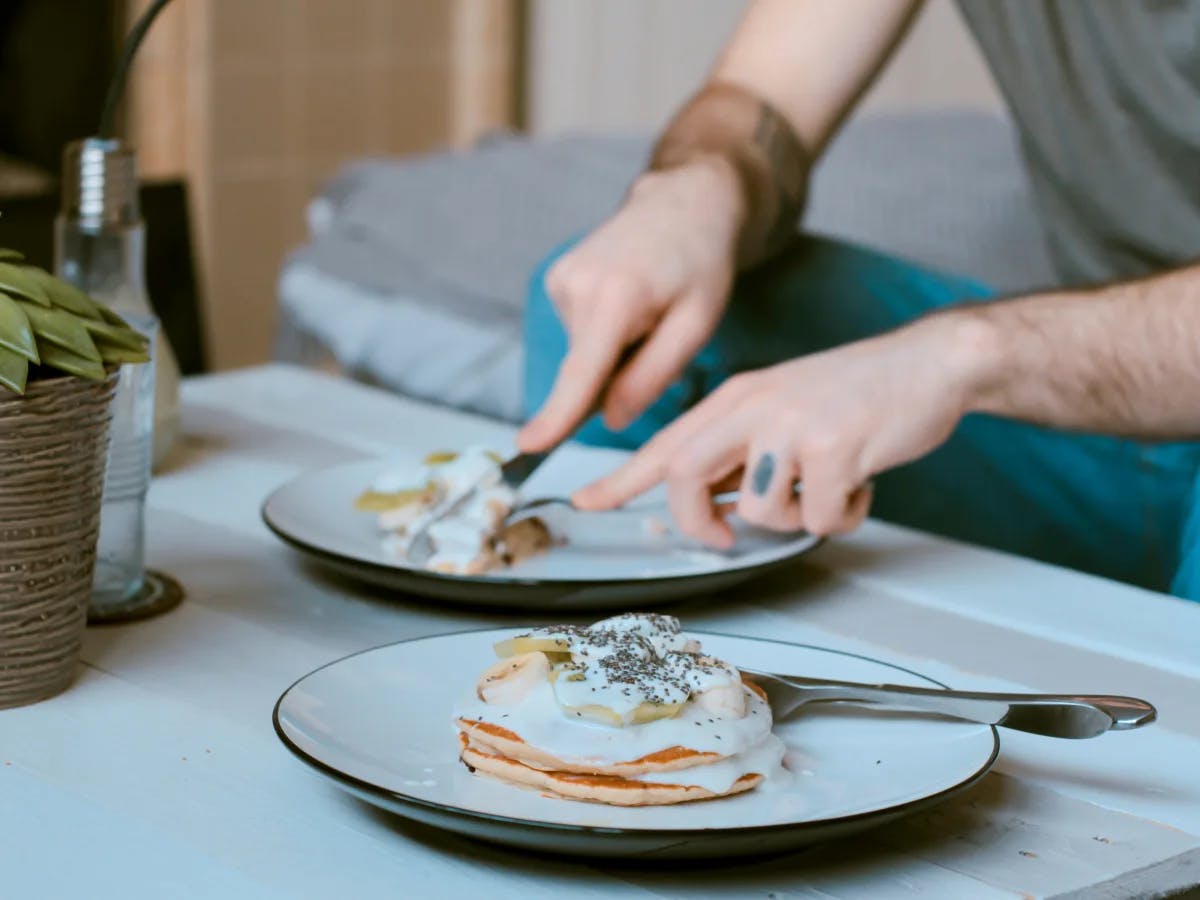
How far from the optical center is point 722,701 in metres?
0.61

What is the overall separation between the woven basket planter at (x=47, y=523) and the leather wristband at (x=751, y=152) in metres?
0.68

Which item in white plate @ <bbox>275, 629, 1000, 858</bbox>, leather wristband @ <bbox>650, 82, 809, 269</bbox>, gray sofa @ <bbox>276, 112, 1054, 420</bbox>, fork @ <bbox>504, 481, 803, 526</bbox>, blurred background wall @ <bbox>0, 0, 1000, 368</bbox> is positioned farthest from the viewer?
blurred background wall @ <bbox>0, 0, 1000, 368</bbox>

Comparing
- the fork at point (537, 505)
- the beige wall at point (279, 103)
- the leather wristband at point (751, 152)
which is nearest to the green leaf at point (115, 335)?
the fork at point (537, 505)

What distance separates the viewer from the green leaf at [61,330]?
66cm

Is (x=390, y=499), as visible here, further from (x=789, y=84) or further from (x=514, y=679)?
(x=789, y=84)

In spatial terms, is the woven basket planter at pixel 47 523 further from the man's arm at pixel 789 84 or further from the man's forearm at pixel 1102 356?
the man's arm at pixel 789 84

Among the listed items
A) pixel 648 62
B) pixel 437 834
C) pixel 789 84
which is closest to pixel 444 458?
pixel 437 834

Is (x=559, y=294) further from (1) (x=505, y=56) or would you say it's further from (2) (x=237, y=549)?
(1) (x=505, y=56)

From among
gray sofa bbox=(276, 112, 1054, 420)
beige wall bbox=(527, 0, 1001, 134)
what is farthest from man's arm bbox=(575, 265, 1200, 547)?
beige wall bbox=(527, 0, 1001, 134)

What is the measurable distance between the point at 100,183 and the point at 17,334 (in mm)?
341

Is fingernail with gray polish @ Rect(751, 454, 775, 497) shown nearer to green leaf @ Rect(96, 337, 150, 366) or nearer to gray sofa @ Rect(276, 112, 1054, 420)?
green leaf @ Rect(96, 337, 150, 366)

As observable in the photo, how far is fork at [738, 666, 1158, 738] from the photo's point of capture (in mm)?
629

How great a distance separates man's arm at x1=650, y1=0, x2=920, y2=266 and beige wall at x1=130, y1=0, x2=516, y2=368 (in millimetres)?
2005

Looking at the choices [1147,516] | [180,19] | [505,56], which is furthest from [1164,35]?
Answer: [505,56]
